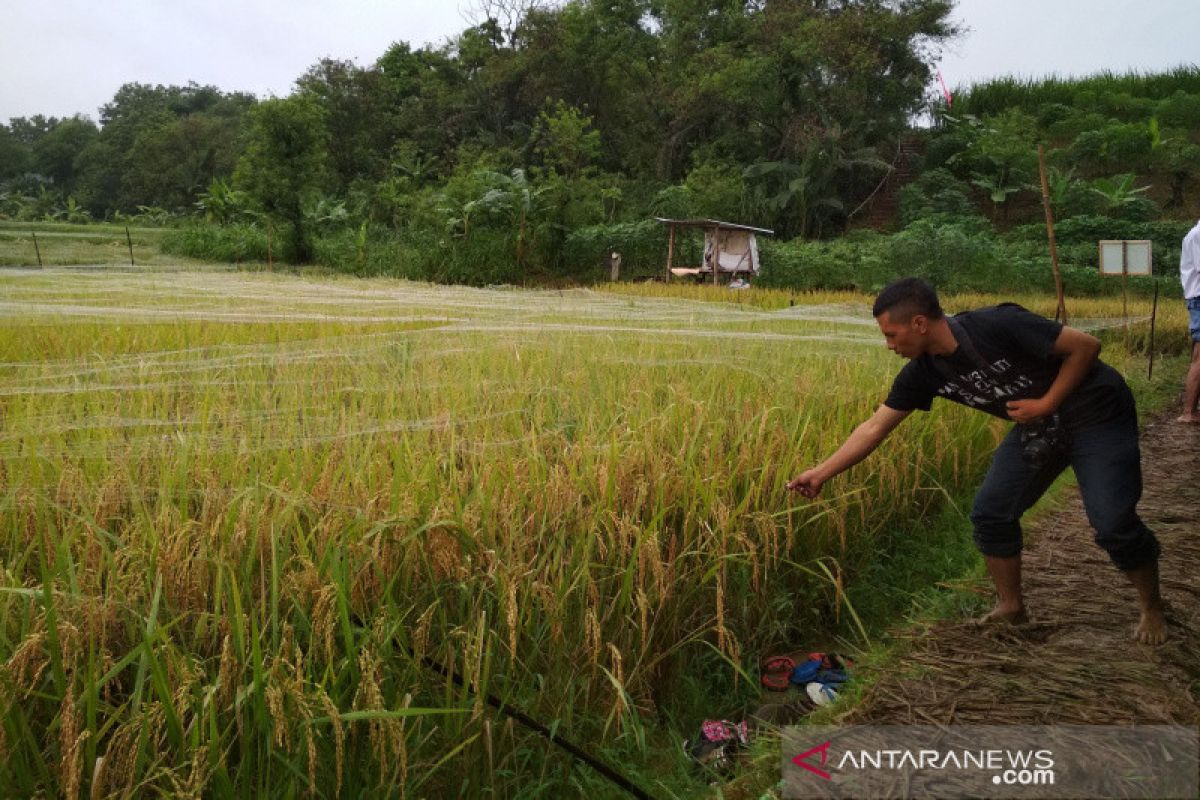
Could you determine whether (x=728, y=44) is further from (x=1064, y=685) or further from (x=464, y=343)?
(x=1064, y=685)

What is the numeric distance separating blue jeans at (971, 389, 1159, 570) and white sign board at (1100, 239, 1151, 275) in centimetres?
495

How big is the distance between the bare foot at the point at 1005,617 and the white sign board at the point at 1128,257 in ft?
16.4

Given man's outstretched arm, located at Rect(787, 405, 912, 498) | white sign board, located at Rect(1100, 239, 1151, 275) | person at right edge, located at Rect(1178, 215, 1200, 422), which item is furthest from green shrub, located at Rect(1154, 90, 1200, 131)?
man's outstretched arm, located at Rect(787, 405, 912, 498)

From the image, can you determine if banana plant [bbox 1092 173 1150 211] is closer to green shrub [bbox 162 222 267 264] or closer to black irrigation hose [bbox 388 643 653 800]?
green shrub [bbox 162 222 267 264]

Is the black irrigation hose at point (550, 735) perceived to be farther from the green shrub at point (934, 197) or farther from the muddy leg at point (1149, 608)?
the green shrub at point (934, 197)

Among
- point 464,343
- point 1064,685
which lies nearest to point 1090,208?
point 464,343

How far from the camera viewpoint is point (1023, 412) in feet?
6.91

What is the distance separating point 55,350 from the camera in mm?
3725

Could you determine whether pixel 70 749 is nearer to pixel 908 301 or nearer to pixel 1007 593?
pixel 908 301

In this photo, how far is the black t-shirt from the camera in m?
2.09

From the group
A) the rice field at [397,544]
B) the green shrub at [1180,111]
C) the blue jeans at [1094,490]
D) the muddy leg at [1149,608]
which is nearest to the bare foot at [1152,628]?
the muddy leg at [1149,608]

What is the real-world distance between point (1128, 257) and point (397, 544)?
6260 mm

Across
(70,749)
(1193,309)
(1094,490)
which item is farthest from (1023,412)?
(1193,309)

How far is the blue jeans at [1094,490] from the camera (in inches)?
80.9
